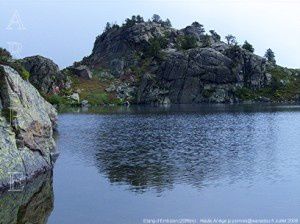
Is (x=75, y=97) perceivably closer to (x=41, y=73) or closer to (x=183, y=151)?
(x=41, y=73)

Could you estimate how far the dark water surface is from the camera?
34031 millimetres

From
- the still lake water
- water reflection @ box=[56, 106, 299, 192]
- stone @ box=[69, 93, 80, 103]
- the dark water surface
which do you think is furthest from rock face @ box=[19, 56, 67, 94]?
the dark water surface

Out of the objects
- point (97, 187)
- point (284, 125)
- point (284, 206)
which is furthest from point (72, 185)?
point (284, 125)

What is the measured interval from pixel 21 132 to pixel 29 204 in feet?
32.7

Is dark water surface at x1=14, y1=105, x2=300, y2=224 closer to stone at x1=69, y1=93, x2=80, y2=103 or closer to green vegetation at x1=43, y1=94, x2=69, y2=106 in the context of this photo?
green vegetation at x1=43, y1=94, x2=69, y2=106

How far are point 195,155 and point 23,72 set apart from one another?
27.1 meters

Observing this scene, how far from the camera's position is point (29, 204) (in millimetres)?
36562

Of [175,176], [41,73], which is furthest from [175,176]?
[41,73]

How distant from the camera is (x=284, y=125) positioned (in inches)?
3927

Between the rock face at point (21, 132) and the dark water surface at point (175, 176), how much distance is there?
329 centimetres

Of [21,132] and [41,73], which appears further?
[41,73]

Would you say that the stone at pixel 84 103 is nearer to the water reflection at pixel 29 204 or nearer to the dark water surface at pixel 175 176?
the dark water surface at pixel 175 176

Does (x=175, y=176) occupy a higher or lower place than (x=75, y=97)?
lower

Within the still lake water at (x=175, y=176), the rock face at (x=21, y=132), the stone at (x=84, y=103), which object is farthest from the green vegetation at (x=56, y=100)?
the rock face at (x=21, y=132)
